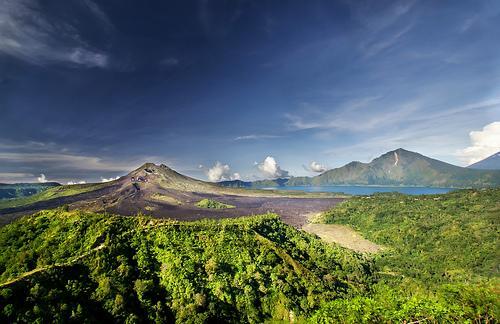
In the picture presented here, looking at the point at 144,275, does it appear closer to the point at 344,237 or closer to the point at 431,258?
the point at 431,258

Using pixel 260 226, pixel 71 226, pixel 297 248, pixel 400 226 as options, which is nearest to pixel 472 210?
pixel 400 226

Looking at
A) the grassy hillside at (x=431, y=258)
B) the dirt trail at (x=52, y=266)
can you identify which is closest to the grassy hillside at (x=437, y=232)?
the grassy hillside at (x=431, y=258)

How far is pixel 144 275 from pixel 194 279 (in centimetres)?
816

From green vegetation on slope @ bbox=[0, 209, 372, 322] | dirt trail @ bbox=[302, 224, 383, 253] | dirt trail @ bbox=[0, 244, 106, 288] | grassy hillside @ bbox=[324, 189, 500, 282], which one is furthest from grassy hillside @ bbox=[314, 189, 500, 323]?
dirt trail @ bbox=[0, 244, 106, 288]

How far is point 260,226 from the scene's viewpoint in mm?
91312

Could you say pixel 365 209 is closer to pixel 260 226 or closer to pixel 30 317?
pixel 260 226

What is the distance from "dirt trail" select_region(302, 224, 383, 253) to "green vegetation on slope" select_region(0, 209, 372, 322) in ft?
188

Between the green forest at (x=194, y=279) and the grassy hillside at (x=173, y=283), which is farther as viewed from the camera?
the green forest at (x=194, y=279)

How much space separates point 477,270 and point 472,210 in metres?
69.0

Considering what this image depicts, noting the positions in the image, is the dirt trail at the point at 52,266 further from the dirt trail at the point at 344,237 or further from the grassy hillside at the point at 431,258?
the dirt trail at the point at 344,237

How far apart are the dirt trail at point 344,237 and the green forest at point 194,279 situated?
27.9 m

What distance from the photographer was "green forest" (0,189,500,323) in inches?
1124

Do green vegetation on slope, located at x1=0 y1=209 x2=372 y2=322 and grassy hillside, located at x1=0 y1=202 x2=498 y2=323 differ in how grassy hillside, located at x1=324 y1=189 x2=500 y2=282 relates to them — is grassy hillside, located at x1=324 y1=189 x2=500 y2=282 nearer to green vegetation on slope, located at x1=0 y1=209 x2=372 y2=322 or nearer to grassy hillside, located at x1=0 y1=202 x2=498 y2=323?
grassy hillside, located at x1=0 y1=202 x2=498 y2=323

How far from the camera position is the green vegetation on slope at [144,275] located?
35.7 meters
